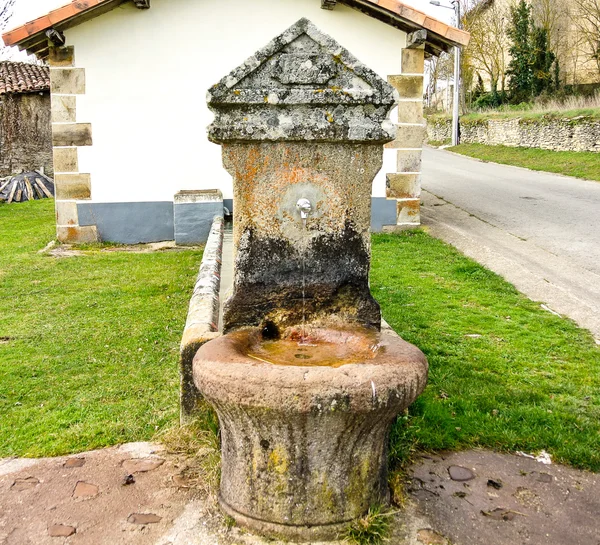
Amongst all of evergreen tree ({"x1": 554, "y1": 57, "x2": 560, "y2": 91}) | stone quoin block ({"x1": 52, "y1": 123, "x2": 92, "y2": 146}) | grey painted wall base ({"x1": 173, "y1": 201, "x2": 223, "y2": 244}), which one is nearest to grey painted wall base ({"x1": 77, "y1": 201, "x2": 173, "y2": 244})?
grey painted wall base ({"x1": 173, "y1": 201, "x2": 223, "y2": 244})

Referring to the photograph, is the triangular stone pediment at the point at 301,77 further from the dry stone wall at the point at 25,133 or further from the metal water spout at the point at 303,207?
the dry stone wall at the point at 25,133

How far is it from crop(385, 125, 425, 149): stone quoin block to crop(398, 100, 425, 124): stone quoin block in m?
0.11

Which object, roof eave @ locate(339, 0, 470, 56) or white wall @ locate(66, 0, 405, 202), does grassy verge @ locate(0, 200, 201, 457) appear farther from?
roof eave @ locate(339, 0, 470, 56)

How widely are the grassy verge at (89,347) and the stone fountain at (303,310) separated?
43.8 inches

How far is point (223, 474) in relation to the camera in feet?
9.16

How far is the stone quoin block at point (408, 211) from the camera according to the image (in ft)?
32.2

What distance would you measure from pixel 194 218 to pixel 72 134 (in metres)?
2.19

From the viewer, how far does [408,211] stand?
9.88 m

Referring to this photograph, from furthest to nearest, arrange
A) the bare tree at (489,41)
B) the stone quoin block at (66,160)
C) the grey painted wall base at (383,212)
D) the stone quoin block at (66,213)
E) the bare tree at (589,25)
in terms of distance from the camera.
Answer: the bare tree at (489,41) → the bare tree at (589,25) → the grey painted wall base at (383,212) → the stone quoin block at (66,213) → the stone quoin block at (66,160)

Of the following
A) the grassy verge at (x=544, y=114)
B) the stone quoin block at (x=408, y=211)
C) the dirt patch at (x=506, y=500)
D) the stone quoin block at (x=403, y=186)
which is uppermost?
the grassy verge at (x=544, y=114)

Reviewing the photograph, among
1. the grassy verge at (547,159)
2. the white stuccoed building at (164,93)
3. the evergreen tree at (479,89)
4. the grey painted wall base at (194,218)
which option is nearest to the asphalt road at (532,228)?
the grassy verge at (547,159)

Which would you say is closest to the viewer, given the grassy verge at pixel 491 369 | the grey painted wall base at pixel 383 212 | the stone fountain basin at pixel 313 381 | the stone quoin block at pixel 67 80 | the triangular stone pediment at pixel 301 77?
the stone fountain basin at pixel 313 381

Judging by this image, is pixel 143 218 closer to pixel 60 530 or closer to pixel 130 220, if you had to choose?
pixel 130 220

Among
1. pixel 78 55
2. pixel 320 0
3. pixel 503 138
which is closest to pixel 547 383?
pixel 320 0
